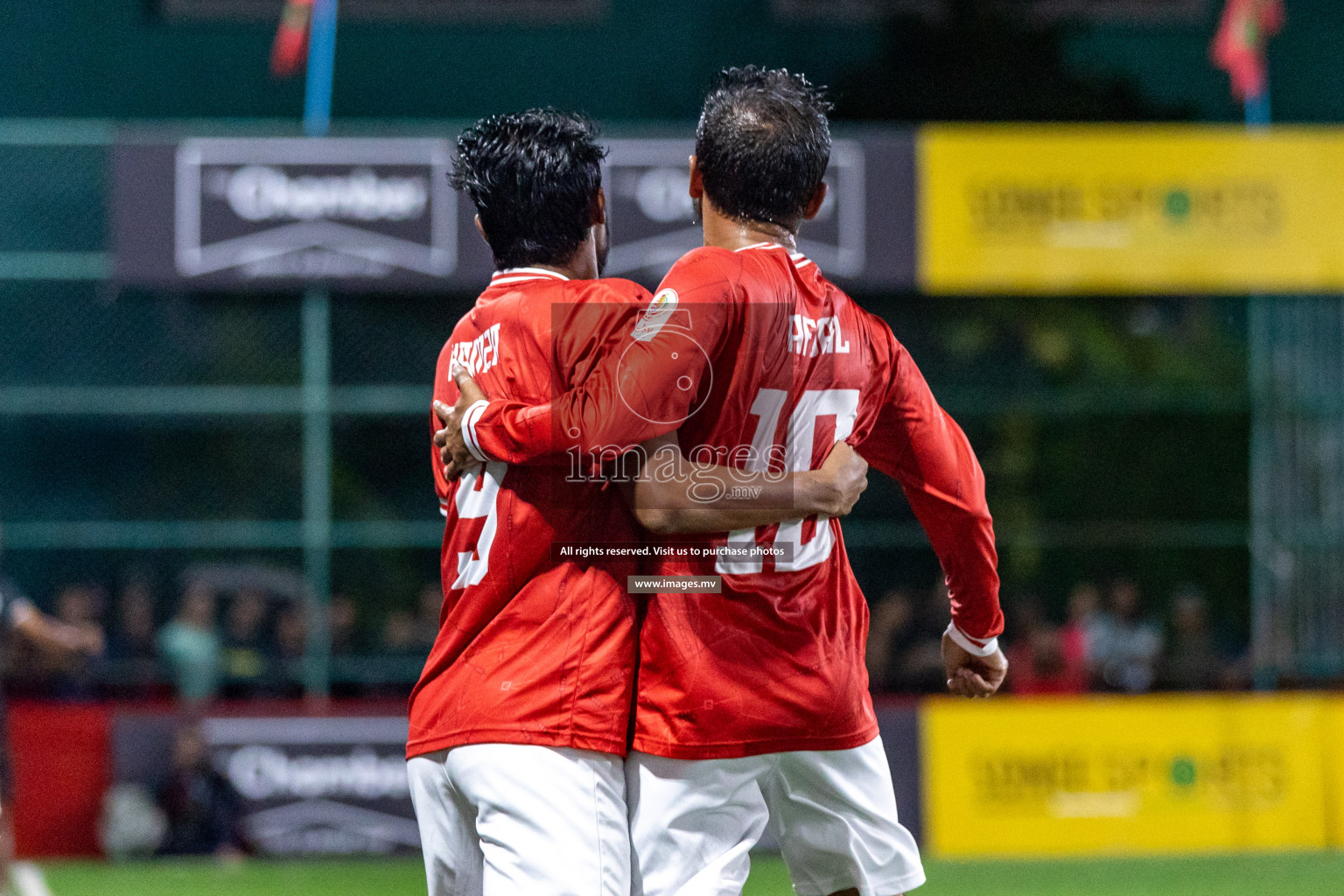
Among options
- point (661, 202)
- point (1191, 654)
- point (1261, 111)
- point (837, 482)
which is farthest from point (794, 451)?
point (1261, 111)

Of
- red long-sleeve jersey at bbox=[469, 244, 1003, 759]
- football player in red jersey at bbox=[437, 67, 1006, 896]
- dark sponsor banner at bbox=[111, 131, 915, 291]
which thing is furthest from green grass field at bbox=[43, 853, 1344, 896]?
red long-sleeve jersey at bbox=[469, 244, 1003, 759]

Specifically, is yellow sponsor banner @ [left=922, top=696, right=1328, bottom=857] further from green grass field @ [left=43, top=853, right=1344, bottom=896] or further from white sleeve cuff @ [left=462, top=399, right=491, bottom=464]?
white sleeve cuff @ [left=462, top=399, right=491, bottom=464]

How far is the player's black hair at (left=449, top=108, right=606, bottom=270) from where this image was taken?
116 inches

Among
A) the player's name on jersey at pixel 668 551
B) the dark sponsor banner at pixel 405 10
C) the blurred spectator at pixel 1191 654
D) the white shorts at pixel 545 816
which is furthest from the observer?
the dark sponsor banner at pixel 405 10

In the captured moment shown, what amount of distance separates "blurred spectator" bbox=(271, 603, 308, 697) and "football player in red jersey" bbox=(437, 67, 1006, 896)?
735cm

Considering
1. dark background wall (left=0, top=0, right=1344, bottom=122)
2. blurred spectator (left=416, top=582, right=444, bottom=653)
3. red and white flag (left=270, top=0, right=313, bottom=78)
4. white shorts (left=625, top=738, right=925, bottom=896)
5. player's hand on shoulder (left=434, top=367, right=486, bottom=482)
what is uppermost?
dark background wall (left=0, top=0, right=1344, bottom=122)

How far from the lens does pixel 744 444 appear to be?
9.31 feet

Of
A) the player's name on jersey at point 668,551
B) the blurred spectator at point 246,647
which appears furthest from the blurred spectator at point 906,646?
the player's name on jersey at point 668,551

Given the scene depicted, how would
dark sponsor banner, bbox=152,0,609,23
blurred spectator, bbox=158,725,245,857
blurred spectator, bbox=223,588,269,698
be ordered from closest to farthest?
blurred spectator, bbox=158,725,245,857
blurred spectator, bbox=223,588,269,698
dark sponsor banner, bbox=152,0,609,23

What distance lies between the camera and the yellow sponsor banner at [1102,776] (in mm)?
9141

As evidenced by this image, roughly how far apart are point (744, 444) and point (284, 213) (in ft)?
22.6

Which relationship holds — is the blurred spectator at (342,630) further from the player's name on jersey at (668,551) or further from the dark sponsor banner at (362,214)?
the player's name on jersey at (668,551)

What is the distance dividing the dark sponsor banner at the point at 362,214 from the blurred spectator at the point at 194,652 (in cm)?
230

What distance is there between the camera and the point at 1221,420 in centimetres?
1346
